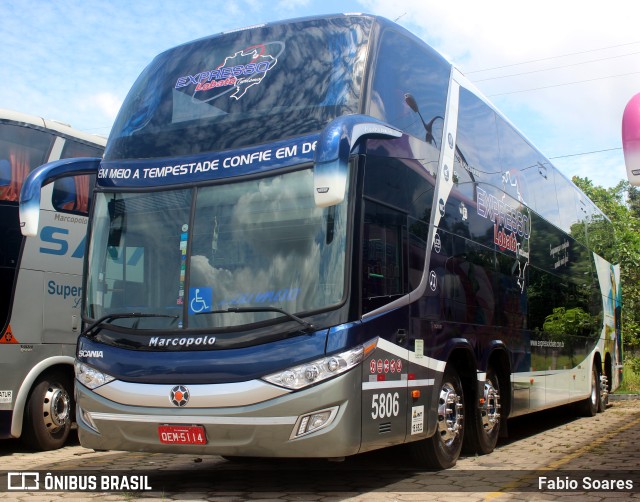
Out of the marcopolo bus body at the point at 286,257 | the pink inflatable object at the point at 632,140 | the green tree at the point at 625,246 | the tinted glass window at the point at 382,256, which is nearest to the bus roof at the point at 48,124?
the marcopolo bus body at the point at 286,257

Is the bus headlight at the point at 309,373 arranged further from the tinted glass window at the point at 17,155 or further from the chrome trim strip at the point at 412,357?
the tinted glass window at the point at 17,155

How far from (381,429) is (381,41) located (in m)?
3.44

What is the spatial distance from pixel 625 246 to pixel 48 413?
62.2 ft

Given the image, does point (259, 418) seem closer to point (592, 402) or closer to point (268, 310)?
point (268, 310)

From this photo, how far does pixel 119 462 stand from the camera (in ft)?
29.6

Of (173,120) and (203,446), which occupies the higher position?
(173,120)

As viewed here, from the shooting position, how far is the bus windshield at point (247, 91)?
6.88 meters

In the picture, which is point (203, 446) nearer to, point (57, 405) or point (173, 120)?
point (173, 120)

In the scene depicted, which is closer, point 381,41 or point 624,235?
point 381,41

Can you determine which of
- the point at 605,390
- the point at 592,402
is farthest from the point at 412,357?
the point at 605,390

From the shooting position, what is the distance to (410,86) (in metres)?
7.75

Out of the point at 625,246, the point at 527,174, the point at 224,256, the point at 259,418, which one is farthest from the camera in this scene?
the point at 625,246

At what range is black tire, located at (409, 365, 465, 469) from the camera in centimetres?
775

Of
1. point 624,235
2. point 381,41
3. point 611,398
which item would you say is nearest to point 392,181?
point 381,41
